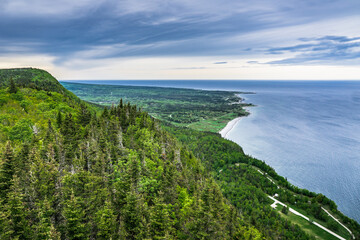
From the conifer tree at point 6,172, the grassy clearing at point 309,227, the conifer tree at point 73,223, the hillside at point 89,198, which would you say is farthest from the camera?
the grassy clearing at point 309,227

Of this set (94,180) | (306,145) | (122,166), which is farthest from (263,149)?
(94,180)

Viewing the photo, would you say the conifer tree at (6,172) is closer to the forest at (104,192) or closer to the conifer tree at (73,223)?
the forest at (104,192)

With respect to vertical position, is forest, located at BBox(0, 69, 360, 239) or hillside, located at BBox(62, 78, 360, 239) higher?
forest, located at BBox(0, 69, 360, 239)

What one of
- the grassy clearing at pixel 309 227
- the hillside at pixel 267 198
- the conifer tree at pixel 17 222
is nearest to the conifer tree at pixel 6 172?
the conifer tree at pixel 17 222

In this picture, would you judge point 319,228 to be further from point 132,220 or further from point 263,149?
point 132,220

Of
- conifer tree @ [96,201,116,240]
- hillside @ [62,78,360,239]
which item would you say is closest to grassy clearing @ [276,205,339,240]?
hillside @ [62,78,360,239]

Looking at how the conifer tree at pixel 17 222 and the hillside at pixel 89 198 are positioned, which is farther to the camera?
the hillside at pixel 89 198

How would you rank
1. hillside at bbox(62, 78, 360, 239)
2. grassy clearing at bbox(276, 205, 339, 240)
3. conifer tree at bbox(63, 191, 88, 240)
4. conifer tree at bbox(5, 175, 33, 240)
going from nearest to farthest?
conifer tree at bbox(5, 175, 33, 240) → conifer tree at bbox(63, 191, 88, 240) → grassy clearing at bbox(276, 205, 339, 240) → hillside at bbox(62, 78, 360, 239)

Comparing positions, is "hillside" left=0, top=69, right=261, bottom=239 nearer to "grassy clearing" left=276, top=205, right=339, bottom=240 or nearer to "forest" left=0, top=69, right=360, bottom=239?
"forest" left=0, top=69, right=360, bottom=239
